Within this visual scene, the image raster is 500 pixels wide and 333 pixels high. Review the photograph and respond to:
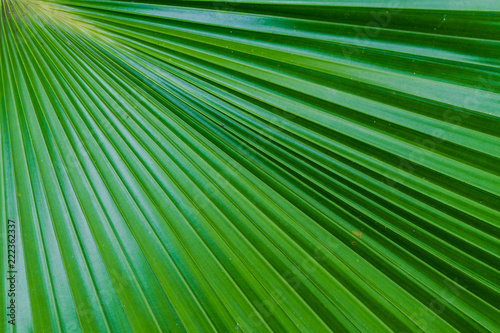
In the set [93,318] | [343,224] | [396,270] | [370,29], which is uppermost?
[370,29]

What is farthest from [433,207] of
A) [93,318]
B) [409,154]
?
[93,318]

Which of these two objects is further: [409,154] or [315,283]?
[315,283]

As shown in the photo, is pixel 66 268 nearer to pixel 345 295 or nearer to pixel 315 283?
pixel 315 283

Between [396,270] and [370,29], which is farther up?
[370,29]

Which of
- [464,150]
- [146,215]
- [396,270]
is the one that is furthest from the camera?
[146,215]

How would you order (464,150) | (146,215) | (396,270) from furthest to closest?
(146,215) < (396,270) < (464,150)

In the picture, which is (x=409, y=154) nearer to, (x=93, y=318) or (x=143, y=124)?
(x=143, y=124)
